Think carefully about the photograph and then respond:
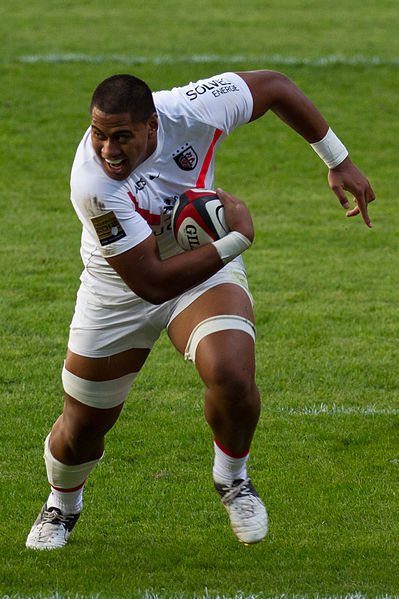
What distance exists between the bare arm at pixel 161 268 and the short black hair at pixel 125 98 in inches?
22.0

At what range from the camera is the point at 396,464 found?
6.18 m

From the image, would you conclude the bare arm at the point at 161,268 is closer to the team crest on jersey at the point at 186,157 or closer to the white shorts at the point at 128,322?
the white shorts at the point at 128,322

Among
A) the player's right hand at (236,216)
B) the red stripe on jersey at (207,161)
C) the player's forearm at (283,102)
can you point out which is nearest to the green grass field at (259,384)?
the player's right hand at (236,216)

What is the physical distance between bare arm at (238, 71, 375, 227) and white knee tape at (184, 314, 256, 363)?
A: 3.31ft

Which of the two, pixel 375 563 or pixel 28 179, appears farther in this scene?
pixel 28 179

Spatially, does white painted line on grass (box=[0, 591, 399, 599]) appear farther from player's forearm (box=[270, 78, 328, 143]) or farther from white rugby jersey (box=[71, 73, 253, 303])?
player's forearm (box=[270, 78, 328, 143])

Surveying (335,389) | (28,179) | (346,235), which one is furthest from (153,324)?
(28,179)

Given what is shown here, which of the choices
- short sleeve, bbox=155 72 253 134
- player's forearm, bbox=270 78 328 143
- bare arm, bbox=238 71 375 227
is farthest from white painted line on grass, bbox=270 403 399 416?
short sleeve, bbox=155 72 253 134

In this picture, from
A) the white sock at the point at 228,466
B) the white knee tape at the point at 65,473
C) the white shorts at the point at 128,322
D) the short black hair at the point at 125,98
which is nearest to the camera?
the short black hair at the point at 125,98

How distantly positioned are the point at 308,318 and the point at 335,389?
1626 millimetres

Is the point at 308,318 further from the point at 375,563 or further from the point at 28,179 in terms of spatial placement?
the point at 28,179

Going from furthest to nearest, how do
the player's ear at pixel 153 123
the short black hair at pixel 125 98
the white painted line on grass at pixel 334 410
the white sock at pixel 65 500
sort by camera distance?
the white painted line on grass at pixel 334 410 < the white sock at pixel 65 500 < the player's ear at pixel 153 123 < the short black hair at pixel 125 98

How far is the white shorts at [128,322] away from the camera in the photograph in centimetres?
489

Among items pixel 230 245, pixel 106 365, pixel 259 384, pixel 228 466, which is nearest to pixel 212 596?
pixel 228 466
